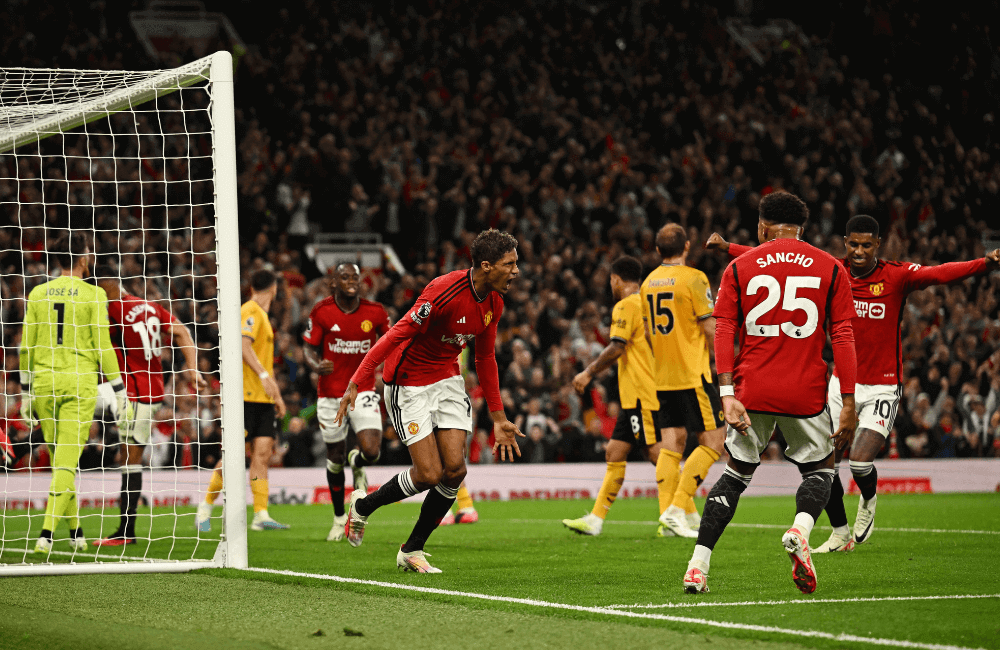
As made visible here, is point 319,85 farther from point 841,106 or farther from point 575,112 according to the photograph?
point 841,106

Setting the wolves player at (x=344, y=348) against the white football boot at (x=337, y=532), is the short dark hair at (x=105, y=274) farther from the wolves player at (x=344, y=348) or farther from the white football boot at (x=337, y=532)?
the white football boot at (x=337, y=532)

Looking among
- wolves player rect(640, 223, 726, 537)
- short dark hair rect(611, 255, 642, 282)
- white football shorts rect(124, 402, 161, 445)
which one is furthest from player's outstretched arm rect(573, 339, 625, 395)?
white football shorts rect(124, 402, 161, 445)

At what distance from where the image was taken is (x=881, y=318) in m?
8.55

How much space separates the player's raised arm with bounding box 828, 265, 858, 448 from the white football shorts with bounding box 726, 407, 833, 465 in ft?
0.37

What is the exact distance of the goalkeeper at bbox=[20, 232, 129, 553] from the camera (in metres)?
8.63

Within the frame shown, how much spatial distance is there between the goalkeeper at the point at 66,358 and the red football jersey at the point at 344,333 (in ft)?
6.94

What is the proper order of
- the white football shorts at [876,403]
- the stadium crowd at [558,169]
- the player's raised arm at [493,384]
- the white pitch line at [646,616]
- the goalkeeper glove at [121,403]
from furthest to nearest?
the stadium crowd at [558,169], the goalkeeper glove at [121,403], the white football shorts at [876,403], the player's raised arm at [493,384], the white pitch line at [646,616]

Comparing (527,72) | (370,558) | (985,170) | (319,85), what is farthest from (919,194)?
(370,558)

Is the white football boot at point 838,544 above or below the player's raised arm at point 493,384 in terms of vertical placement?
below

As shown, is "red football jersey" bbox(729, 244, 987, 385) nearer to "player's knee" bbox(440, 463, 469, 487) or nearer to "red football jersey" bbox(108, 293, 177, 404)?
"player's knee" bbox(440, 463, 469, 487)

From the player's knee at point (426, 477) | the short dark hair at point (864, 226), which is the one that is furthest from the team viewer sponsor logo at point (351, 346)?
the short dark hair at point (864, 226)

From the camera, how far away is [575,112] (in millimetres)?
23688

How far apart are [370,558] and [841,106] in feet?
69.5

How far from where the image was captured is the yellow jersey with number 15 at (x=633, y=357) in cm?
1045
